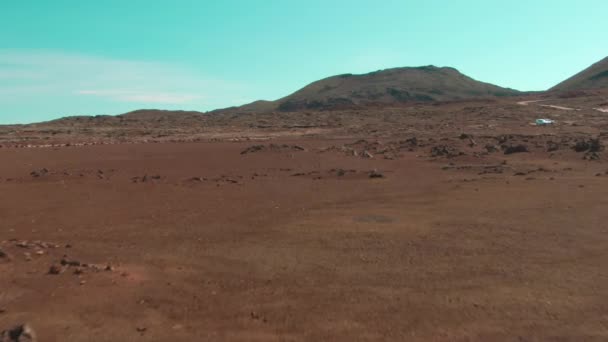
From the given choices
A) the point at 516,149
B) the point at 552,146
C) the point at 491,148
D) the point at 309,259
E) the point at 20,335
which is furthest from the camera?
the point at 491,148

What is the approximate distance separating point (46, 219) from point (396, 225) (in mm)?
7912

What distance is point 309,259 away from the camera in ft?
27.5

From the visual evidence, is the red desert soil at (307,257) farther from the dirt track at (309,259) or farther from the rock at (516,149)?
the rock at (516,149)

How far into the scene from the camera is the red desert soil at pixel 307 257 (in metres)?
5.92

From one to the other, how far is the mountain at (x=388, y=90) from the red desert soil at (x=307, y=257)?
8276cm

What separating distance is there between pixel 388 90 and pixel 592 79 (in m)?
43.8

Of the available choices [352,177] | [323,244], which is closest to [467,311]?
[323,244]

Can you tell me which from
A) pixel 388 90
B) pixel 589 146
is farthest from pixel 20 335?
pixel 388 90

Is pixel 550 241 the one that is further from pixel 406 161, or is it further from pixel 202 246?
pixel 406 161

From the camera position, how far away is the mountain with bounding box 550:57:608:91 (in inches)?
4097

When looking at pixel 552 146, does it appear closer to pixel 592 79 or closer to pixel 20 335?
pixel 20 335

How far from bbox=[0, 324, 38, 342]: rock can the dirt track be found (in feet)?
0.58

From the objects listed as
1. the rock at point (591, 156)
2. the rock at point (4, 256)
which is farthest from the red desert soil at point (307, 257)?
the rock at point (591, 156)

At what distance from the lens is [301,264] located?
8125 millimetres
